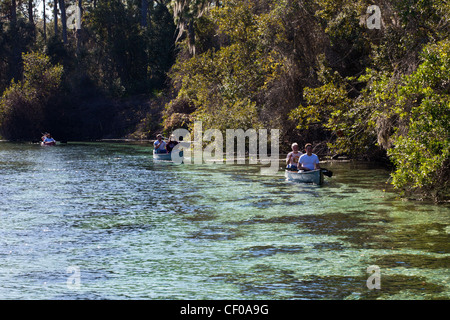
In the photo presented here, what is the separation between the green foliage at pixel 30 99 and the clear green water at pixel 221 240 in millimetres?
42196

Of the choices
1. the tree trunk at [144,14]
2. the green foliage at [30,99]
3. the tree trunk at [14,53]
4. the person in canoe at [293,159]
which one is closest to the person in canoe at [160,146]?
the person in canoe at [293,159]

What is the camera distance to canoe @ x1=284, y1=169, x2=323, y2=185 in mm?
24062

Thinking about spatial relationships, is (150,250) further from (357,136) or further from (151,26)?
(151,26)

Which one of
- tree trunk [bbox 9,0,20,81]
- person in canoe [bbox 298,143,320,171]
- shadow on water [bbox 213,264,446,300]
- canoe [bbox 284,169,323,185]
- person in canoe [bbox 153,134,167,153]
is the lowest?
shadow on water [bbox 213,264,446,300]

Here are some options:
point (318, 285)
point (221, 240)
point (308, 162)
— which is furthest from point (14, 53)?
point (318, 285)

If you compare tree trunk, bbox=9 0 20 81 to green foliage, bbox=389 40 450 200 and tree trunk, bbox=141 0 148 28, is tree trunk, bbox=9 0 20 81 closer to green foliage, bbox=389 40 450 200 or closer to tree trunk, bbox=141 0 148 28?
tree trunk, bbox=141 0 148 28

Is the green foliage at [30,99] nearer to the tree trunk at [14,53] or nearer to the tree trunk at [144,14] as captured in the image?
the tree trunk at [14,53]

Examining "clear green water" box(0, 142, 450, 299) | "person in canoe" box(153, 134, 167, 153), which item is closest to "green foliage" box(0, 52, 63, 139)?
"person in canoe" box(153, 134, 167, 153)

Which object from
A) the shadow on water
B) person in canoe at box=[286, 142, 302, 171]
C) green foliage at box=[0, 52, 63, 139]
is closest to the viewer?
the shadow on water

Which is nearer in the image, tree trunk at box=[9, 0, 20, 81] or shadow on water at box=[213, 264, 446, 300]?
shadow on water at box=[213, 264, 446, 300]

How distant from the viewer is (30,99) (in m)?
66.3

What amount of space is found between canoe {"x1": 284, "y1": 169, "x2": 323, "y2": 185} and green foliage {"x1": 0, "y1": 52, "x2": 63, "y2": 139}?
47.4 meters

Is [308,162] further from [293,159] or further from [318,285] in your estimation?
[318,285]
